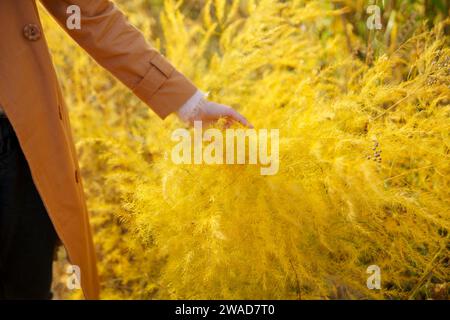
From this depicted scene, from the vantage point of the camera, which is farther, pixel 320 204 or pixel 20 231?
pixel 20 231

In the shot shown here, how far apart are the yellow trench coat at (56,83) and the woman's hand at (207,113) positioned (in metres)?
0.02

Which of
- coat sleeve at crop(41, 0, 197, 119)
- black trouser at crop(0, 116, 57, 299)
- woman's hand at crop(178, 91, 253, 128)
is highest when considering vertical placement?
coat sleeve at crop(41, 0, 197, 119)

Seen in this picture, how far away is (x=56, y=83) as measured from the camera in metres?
1.32

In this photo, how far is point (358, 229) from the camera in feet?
4.19

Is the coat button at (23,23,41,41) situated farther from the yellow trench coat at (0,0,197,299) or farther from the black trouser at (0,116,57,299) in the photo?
the black trouser at (0,116,57,299)

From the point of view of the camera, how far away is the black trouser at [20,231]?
51.9 inches

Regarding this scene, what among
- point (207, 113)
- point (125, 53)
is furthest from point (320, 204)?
point (125, 53)

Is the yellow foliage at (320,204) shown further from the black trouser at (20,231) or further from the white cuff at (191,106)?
the black trouser at (20,231)

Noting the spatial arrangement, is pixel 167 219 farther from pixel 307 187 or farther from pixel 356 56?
pixel 356 56

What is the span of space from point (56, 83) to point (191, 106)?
13.5 inches

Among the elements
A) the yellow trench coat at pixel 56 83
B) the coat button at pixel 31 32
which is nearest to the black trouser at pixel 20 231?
the yellow trench coat at pixel 56 83

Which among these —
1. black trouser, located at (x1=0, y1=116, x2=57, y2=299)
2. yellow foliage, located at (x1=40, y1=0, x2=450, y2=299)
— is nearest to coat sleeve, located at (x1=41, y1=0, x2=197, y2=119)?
yellow foliage, located at (x1=40, y1=0, x2=450, y2=299)

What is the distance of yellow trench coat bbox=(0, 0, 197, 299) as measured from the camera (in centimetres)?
124

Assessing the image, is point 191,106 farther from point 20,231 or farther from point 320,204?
point 20,231
